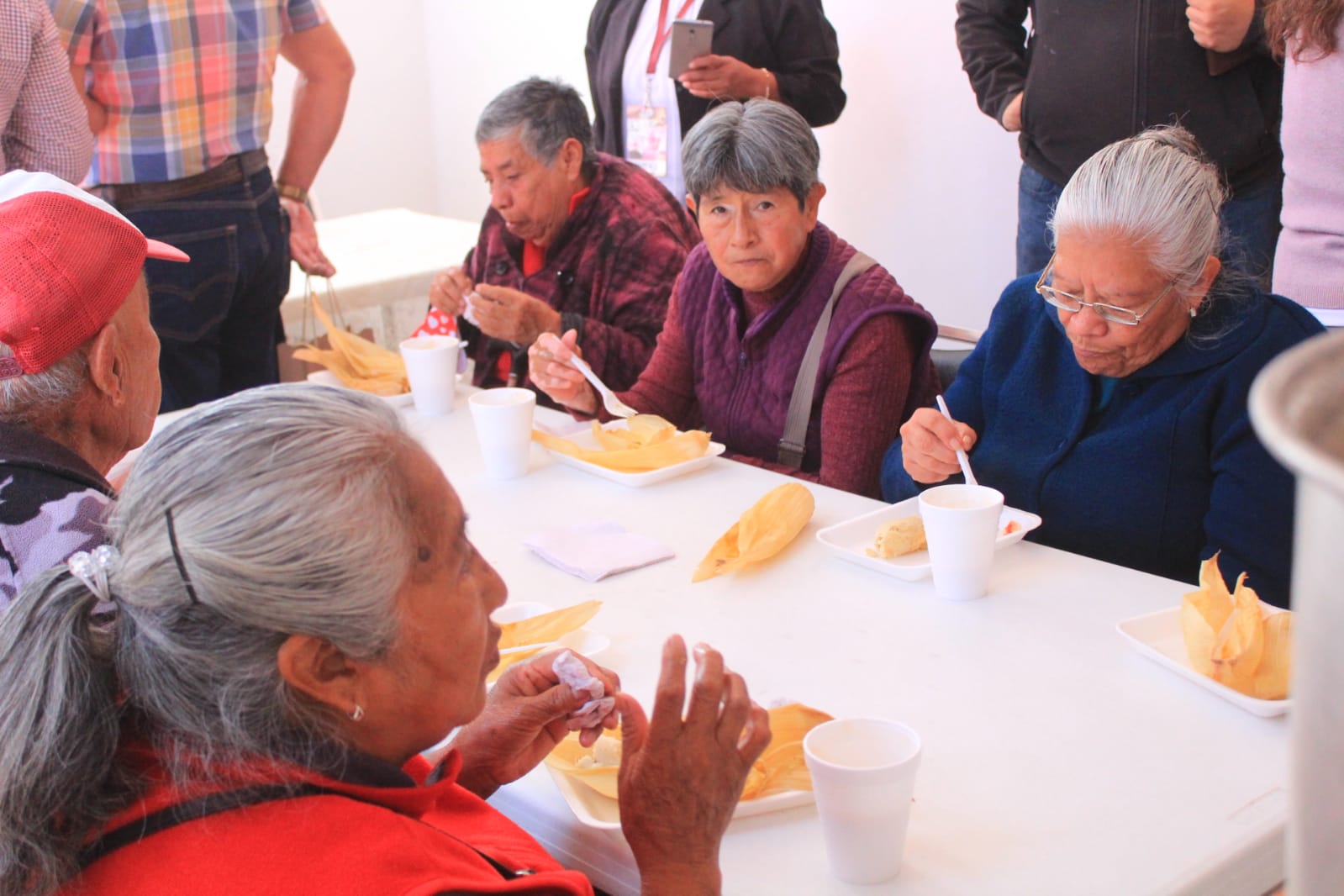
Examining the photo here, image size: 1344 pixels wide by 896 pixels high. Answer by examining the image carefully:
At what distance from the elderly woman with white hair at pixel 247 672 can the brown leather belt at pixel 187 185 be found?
207cm

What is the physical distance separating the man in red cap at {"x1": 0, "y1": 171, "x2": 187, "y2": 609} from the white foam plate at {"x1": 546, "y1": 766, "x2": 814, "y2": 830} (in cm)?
56

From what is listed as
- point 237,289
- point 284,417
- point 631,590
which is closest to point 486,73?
point 237,289

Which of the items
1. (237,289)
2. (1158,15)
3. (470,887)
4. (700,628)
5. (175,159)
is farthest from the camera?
(237,289)

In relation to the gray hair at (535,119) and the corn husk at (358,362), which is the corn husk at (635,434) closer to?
the corn husk at (358,362)

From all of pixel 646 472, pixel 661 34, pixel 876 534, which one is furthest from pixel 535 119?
pixel 876 534

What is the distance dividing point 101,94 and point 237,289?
0.52 meters

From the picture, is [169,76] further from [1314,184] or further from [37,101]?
[1314,184]

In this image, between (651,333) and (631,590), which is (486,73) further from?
(631,590)

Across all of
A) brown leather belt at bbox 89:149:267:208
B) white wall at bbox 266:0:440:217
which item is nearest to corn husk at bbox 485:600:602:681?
brown leather belt at bbox 89:149:267:208

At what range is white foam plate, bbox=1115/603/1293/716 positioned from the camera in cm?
130

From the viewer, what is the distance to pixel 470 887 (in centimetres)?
93

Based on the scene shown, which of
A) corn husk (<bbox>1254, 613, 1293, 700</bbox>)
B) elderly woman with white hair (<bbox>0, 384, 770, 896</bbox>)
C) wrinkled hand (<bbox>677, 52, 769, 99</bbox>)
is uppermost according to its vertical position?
wrinkled hand (<bbox>677, 52, 769, 99</bbox>)

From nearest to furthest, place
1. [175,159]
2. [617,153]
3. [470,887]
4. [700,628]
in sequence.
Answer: [470,887] → [700,628] → [175,159] → [617,153]

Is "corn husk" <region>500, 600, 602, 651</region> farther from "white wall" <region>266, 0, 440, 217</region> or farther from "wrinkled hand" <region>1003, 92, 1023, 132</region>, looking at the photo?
"white wall" <region>266, 0, 440, 217</region>
